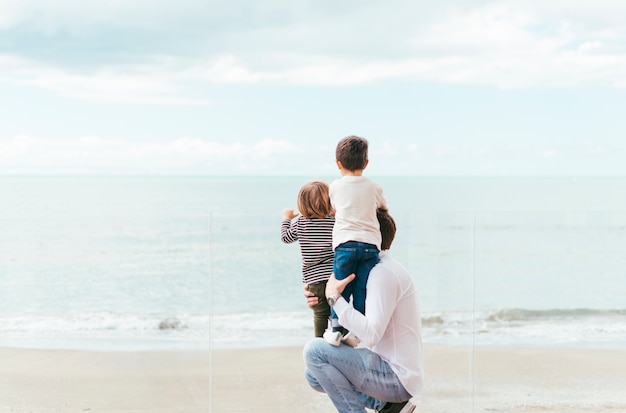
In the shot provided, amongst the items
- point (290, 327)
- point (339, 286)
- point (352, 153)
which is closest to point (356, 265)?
point (339, 286)

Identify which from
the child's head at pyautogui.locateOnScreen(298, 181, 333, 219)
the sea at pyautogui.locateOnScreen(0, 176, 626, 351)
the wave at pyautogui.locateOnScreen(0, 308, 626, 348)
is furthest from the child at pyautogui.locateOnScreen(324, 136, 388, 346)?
the wave at pyautogui.locateOnScreen(0, 308, 626, 348)

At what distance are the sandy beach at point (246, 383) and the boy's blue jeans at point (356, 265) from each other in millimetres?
1387

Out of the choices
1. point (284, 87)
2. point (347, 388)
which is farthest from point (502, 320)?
point (284, 87)

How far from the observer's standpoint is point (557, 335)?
4207 millimetres

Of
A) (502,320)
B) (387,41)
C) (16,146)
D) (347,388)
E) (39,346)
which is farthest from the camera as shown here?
(16,146)

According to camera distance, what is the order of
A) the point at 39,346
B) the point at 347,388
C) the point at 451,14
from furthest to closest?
the point at 451,14 → the point at 39,346 → the point at 347,388

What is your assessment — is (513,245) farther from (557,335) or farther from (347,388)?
(347,388)

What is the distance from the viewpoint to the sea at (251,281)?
12.3 ft

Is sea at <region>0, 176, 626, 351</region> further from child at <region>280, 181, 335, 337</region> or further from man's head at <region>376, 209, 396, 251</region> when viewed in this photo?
man's head at <region>376, 209, 396, 251</region>

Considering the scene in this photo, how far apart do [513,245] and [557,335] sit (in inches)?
23.8

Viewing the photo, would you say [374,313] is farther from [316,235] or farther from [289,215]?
[289,215]

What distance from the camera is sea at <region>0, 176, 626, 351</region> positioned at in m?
3.75

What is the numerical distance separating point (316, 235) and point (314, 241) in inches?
1.0

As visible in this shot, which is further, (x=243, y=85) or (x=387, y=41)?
(x=243, y=85)
